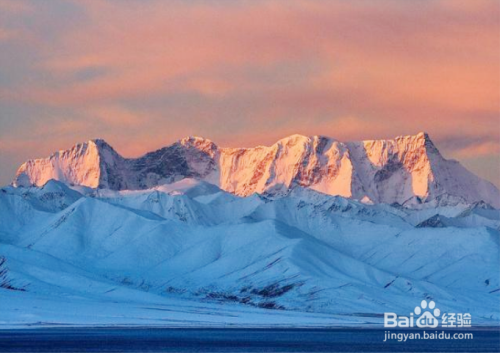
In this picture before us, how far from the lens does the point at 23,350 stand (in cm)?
19012

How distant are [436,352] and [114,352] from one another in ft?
143

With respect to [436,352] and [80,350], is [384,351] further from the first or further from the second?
[80,350]

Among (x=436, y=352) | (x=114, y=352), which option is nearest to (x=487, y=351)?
(x=436, y=352)

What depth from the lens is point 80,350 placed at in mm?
194500

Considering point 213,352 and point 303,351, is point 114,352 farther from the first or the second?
point 303,351

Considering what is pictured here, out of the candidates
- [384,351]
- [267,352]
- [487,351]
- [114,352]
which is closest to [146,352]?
[114,352]

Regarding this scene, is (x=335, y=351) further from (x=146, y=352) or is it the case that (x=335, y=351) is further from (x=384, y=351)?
(x=146, y=352)

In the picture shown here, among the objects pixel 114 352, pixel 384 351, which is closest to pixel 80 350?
pixel 114 352

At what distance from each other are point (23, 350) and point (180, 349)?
22248 millimetres

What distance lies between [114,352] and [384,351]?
37515 mm

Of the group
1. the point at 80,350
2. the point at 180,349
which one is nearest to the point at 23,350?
the point at 80,350

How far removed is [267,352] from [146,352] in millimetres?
16593

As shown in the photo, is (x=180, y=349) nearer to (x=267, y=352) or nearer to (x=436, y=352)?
(x=267, y=352)

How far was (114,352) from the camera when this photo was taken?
18975 centimetres
